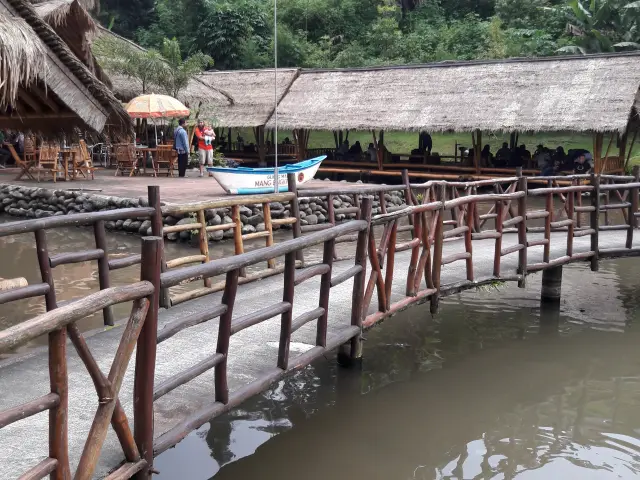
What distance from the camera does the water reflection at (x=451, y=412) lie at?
4348 millimetres

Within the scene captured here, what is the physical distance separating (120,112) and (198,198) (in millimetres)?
6634

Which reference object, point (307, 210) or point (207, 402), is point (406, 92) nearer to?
point (307, 210)

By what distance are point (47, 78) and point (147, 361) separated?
2.79 metres

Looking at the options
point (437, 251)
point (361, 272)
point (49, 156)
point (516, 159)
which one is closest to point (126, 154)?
point (49, 156)

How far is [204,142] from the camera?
16016mm

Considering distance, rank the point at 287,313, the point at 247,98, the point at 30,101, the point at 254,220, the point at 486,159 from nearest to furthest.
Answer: the point at 287,313 < the point at 30,101 < the point at 254,220 < the point at 486,159 < the point at 247,98

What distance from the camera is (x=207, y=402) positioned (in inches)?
140

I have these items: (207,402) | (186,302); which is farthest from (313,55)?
(207,402)

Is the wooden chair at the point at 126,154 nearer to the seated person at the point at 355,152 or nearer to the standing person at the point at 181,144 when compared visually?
the standing person at the point at 181,144

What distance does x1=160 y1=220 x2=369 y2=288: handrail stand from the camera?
3.00 metres

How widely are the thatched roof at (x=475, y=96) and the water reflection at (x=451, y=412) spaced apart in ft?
28.7

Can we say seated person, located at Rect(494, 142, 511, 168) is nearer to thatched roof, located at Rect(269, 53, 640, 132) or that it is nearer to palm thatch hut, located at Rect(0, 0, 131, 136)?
thatched roof, located at Rect(269, 53, 640, 132)

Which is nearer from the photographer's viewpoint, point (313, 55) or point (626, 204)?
point (626, 204)

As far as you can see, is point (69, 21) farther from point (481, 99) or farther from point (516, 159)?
point (516, 159)
